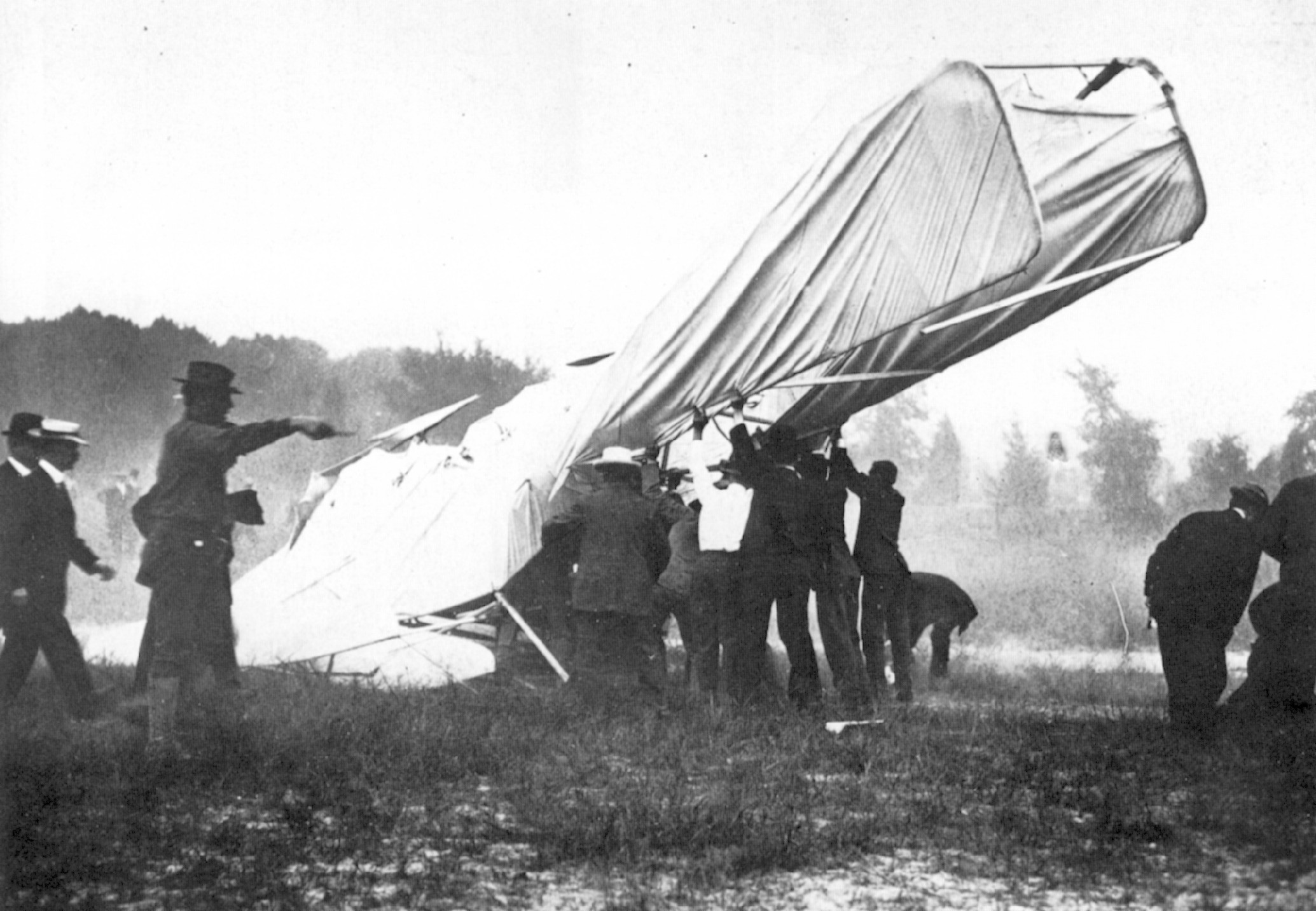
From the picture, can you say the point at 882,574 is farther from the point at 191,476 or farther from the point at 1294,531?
the point at 191,476

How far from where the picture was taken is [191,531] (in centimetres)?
691

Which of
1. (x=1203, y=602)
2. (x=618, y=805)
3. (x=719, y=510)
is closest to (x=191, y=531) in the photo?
A: (x=618, y=805)

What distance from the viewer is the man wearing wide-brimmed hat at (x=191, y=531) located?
6.62 metres

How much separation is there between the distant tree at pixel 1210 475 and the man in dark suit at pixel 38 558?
624 inches

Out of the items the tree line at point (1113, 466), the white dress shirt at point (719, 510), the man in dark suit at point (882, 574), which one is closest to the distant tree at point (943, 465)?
the tree line at point (1113, 466)

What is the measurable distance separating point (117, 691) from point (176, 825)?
13.9 feet

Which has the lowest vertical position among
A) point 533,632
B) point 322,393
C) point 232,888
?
point 232,888

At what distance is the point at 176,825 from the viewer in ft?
16.0

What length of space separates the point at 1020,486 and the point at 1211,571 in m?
15.6

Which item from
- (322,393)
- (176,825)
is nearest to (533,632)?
(176,825)

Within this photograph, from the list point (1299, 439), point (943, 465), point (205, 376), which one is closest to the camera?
→ point (205, 376)

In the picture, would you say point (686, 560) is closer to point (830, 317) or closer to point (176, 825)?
point (830, 317)

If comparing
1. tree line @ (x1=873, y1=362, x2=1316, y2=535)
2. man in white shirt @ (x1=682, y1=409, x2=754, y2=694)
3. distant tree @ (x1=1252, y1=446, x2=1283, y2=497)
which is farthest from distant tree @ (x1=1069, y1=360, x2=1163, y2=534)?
man in white shirt @ (x1=682, y1=409, x2=754, y2=694)

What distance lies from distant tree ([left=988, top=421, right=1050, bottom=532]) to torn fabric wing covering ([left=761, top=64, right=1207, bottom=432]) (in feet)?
43.4
